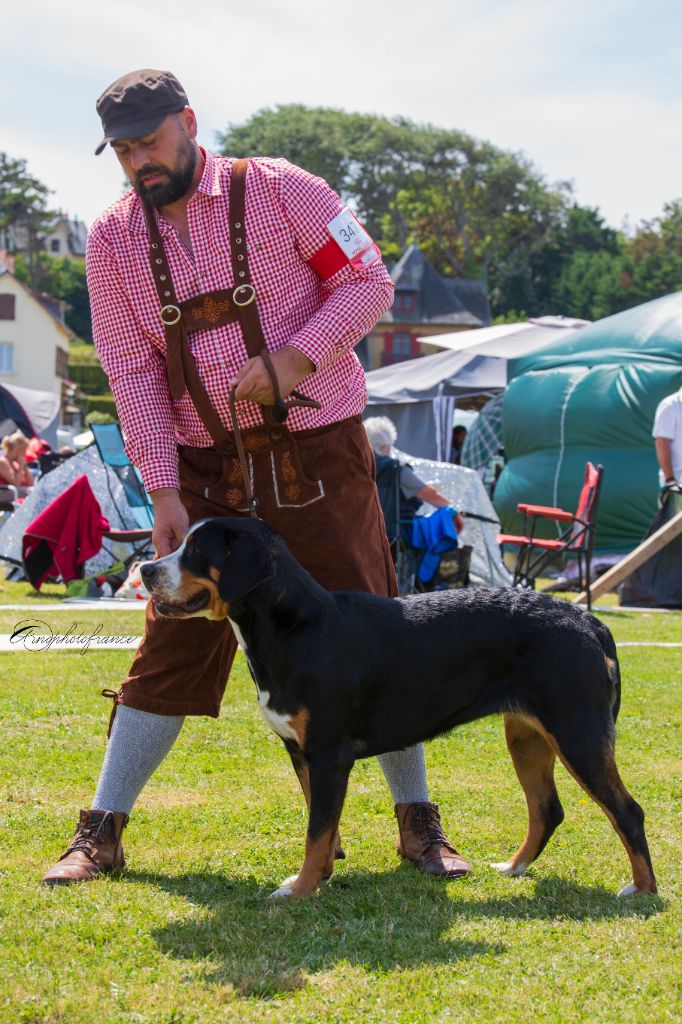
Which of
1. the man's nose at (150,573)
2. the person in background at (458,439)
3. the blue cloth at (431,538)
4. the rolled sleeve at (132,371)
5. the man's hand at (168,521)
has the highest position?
the rolled sleeve at (132,371)

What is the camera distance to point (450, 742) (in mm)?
5375

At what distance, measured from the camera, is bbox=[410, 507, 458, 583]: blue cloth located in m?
10.9

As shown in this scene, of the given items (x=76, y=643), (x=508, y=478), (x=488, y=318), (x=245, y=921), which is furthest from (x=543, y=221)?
(x=245, y=921)

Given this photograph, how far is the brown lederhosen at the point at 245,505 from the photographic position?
11.6ft

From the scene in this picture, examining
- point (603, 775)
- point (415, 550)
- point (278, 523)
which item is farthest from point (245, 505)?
point (415, 550)

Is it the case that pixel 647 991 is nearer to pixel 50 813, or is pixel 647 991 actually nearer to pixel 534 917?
pixel 534 917

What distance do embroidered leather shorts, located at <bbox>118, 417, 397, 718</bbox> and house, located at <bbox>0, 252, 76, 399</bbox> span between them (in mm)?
62737

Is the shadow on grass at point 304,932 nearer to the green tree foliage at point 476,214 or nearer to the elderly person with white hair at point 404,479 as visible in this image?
the elderly person with white hair at point 404,479

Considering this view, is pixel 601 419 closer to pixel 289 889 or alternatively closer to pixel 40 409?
pixel 289 889

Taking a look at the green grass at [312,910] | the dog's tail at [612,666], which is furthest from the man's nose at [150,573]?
the dog's tail at [612,666]

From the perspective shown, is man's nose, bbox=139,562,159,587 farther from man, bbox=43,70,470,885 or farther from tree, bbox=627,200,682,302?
tree, bbox=627,200,682,302

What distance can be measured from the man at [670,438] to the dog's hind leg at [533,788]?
7764mm

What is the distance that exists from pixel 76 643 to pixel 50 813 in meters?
3.89

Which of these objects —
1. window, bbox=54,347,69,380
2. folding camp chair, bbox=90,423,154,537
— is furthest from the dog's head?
window, bbox=54,347,69,380
